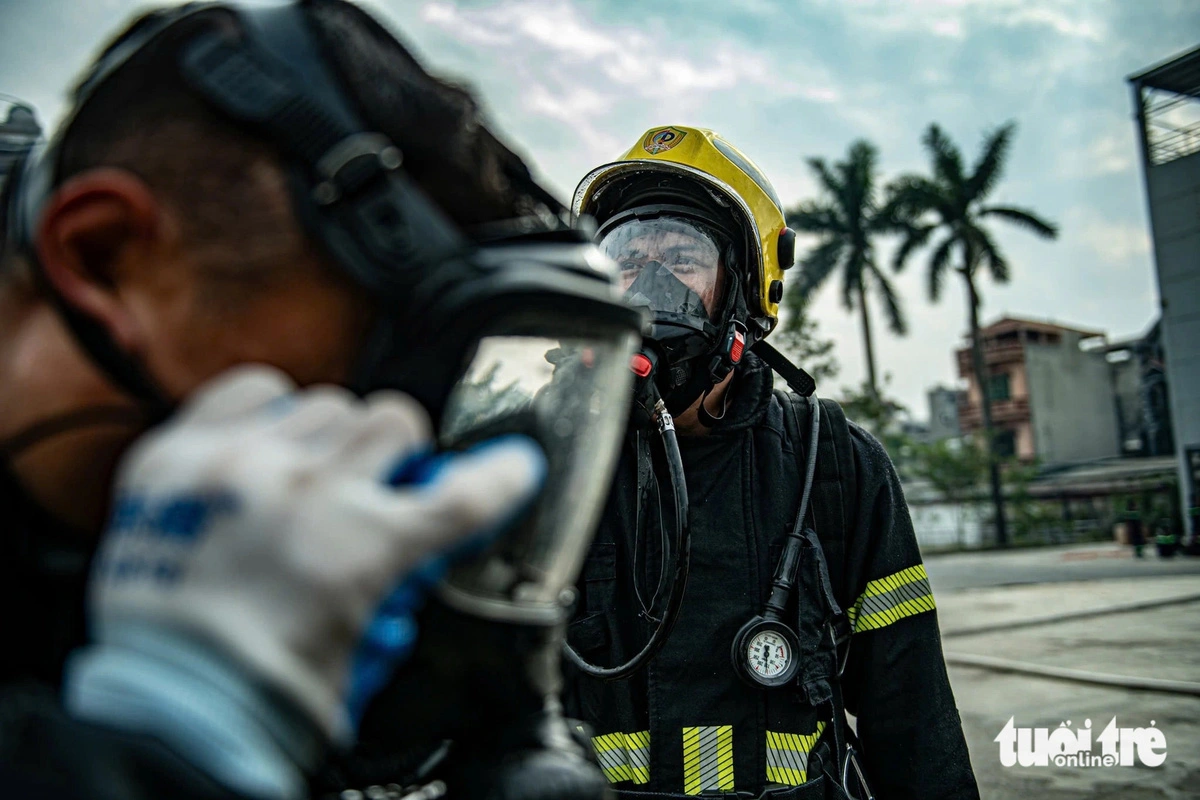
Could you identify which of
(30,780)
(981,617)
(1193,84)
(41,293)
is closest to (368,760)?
(30,780)

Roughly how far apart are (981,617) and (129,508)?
437 inches

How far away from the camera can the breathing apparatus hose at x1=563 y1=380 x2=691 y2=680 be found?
201cm

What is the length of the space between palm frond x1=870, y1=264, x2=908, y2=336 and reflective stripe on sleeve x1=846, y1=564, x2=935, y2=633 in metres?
26.3

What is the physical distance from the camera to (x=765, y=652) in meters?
2.13

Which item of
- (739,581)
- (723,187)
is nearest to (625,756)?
(739,581)

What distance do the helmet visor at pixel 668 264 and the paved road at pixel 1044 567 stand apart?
12.5 m

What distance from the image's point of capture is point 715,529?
7.72 ft

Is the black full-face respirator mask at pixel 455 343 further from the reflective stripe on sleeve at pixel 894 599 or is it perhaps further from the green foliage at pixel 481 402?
the reflective stripe on sleeve at pixel 894 599

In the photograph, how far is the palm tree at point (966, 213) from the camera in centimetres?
2698

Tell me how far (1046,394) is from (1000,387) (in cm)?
212

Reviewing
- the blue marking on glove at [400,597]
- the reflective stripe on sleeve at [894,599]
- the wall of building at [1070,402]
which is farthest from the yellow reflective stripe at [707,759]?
the wall of building at [1070,402]

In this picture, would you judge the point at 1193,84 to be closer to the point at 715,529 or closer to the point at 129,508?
the point at 715,529

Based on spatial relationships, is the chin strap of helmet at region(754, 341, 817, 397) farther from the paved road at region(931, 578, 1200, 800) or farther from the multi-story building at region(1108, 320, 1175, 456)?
the multi-story building at region(1108, 320, 1175, 456)

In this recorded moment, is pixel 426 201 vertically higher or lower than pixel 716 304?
lower
